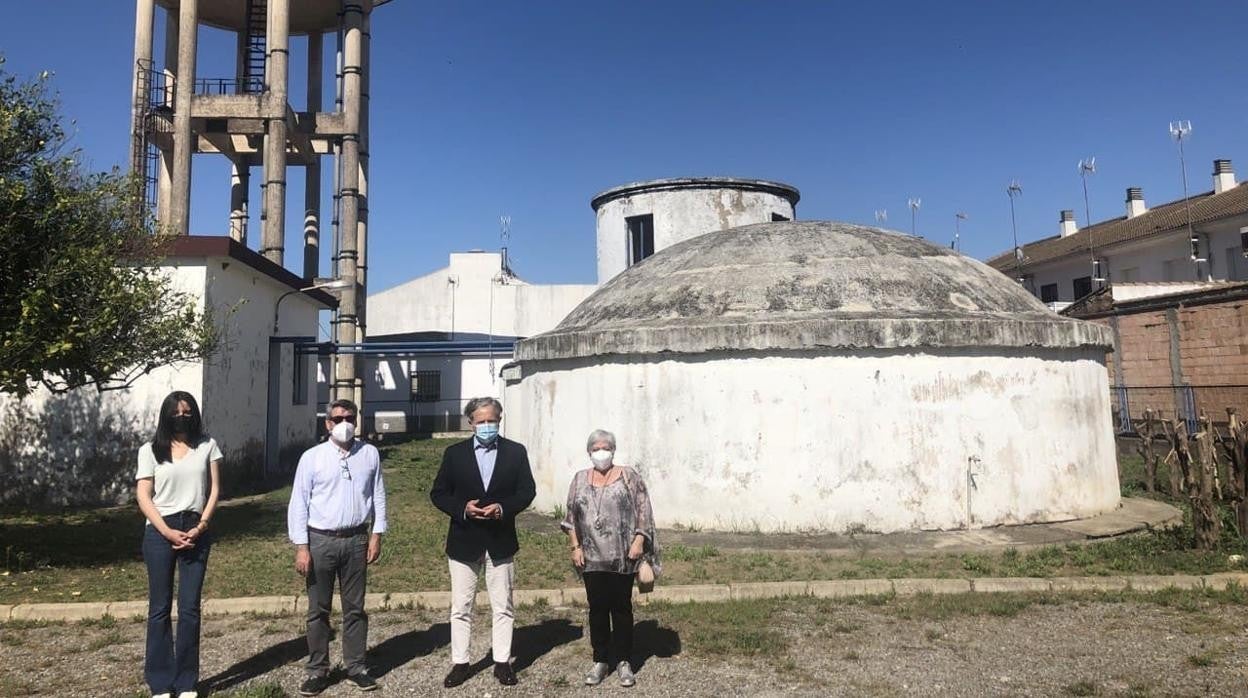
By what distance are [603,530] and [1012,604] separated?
12.9 ft

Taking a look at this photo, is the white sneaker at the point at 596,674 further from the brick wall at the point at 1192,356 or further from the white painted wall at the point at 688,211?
the brick wall at the point at 1192,356

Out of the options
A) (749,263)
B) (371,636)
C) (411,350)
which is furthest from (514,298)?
(371,636)

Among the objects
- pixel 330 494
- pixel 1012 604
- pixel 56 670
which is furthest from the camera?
pixel 1012 604

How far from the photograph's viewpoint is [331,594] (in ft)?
16.5

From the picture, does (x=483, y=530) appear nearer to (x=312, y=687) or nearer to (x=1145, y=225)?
(x=312, y=687)

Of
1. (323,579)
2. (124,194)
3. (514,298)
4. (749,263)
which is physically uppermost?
(514,298)

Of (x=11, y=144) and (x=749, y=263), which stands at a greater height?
(x=11, y=144)

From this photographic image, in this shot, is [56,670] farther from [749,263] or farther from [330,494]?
[749,263]

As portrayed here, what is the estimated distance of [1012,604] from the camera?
6.77 meters

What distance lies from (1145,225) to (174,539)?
39288 millimetres

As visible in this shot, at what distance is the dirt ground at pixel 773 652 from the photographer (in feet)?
16.7

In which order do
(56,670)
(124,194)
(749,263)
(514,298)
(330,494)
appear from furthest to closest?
(514,298) < (749,263) < (124,194) < (56,670) < (330,494)

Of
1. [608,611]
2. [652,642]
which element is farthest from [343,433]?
[652,642]

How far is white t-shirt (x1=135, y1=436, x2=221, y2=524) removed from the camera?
4715 mm
